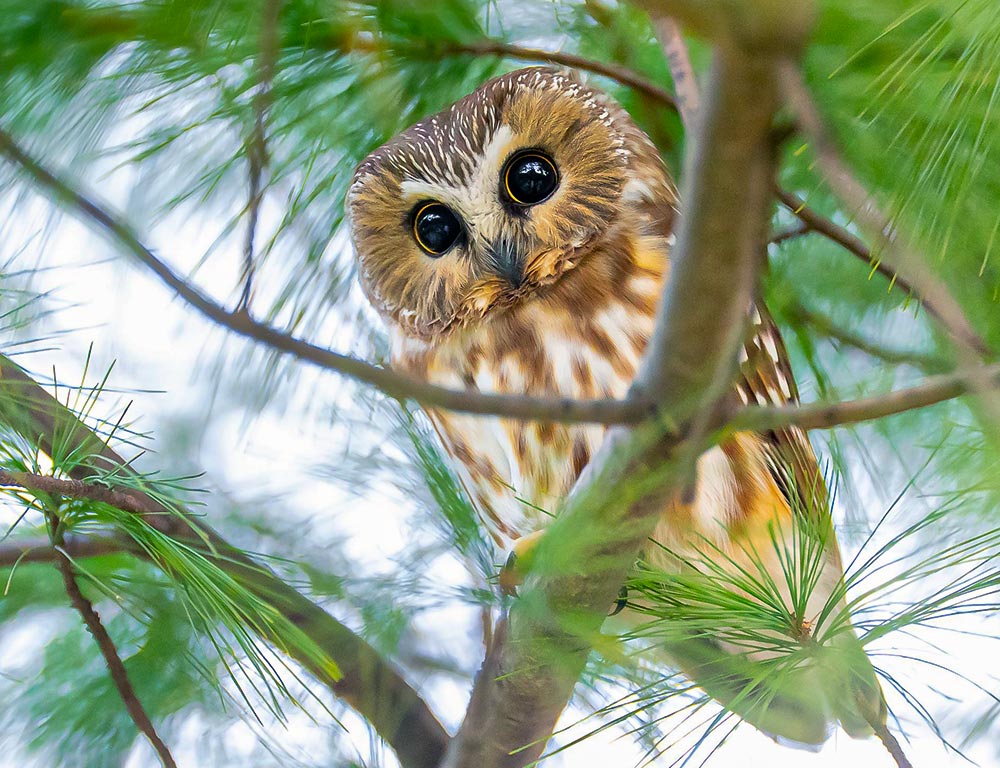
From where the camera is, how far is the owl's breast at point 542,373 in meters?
1.53

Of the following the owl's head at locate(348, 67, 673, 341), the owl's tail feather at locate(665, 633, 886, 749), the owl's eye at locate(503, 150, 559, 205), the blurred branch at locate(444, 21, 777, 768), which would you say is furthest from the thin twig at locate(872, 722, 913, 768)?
the owl's eye at locate(503, 150, 559, 205)

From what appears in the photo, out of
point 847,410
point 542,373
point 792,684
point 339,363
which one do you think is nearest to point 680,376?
point 847,410

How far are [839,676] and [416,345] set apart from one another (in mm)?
Result: 958

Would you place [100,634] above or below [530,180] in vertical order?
below

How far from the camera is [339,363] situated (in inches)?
27.4

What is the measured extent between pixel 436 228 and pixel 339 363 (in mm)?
1055

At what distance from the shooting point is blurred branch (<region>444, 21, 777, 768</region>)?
2.23 ft

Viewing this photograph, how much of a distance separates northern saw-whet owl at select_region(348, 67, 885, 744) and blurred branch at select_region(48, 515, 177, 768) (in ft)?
1.99

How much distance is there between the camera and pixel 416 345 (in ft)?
5.80

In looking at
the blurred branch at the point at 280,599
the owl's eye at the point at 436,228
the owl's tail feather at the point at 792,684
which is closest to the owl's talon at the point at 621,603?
the owl's tail feather at the point at 792,684

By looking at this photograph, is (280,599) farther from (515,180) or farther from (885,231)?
(885,231)

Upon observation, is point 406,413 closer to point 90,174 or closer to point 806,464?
point 806,464

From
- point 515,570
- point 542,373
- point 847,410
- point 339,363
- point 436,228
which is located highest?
point 436,228

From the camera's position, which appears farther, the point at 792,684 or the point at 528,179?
the point at 528,179
